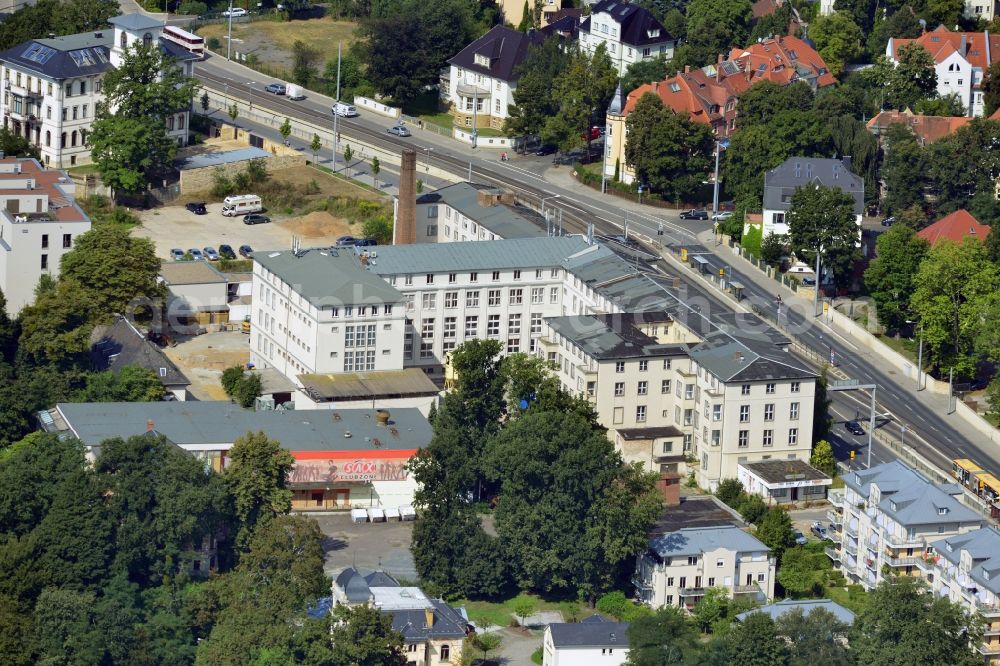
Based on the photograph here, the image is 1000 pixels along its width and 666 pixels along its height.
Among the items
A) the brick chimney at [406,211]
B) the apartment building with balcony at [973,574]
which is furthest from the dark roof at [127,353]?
the apartment building with balcony at [973,574]

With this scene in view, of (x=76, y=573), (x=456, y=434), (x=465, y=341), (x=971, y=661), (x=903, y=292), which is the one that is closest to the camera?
(x=971, y=661)

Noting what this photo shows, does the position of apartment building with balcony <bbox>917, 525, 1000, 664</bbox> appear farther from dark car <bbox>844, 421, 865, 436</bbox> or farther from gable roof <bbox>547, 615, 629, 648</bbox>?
dark car <bbox>844, 421, 865, 436</bbox>

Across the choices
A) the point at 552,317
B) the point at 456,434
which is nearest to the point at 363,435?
the point at 456,434

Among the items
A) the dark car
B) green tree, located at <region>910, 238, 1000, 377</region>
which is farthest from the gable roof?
green tree, located at <region>910, 238, 1000, 377</region>

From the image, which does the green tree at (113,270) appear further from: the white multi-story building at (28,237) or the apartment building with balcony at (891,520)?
the apartment building with balcony at (891,520)

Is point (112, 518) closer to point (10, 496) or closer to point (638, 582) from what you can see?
point (10, 496)
